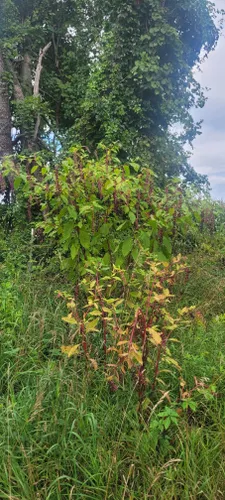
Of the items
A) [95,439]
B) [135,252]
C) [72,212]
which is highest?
[72,212]

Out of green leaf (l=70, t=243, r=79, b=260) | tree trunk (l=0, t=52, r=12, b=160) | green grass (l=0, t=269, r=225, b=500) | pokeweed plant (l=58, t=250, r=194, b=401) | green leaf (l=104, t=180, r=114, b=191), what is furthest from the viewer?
tree trunk (l=0, t=52, r=12, b=160)

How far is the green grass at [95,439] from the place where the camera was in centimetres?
187

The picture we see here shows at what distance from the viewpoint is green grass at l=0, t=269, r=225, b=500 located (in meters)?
1.87

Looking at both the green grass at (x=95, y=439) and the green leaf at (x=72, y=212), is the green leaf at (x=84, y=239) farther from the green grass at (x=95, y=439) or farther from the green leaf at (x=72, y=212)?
the green grass at (x=95, y=439)

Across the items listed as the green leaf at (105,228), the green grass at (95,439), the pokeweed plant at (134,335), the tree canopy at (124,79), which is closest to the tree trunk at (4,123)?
the tree canopy at (124,79)

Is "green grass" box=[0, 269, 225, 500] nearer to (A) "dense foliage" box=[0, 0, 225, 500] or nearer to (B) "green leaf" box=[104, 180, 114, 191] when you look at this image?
(A) "dense foliage" box=[0, 0, 225, 500]

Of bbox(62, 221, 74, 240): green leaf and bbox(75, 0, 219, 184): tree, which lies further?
bbox(75, 0, 219, 184): tree

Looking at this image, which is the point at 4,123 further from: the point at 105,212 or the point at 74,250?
the point at 74,250

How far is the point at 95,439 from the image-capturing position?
6.72 feet

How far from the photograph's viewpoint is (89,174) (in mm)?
3330

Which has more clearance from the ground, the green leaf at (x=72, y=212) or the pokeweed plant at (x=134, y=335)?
the green leaf at (x=72, y=212)

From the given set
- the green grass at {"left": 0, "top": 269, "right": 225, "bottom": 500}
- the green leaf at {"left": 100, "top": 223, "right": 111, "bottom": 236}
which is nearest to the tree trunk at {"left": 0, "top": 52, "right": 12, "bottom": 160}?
the green leaf at {"left": 100, "top": 223, "right": 111, "bottom": 236}

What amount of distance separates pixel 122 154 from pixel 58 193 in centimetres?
636

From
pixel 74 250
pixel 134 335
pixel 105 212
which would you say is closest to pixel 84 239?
pixel 74 250
